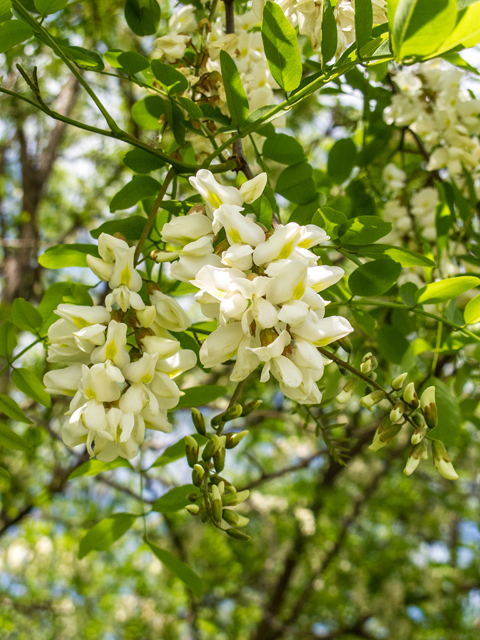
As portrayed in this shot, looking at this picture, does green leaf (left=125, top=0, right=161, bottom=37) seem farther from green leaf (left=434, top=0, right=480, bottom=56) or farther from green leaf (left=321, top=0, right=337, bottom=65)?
green leaf (left=434, top=0, right=480, bottom=56)

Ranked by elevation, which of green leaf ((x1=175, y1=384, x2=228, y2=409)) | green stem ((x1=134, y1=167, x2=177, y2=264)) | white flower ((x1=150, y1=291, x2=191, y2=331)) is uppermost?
green stem ((x1=134, y1=167, x2=177, y2=264))

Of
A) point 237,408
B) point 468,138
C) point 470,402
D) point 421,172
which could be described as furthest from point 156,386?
point 421,172

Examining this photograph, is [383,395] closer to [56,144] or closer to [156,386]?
[156,386]

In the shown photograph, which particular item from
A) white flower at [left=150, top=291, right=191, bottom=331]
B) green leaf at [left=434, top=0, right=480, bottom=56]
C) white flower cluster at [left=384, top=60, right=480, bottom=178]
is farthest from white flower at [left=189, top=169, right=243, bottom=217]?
white flower cluster at [left=384, top=60, right=480, bottom=178]

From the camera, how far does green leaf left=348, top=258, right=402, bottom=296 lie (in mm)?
594

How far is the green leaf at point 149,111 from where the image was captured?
740mm

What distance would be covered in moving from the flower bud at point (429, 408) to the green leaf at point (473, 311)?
16cm

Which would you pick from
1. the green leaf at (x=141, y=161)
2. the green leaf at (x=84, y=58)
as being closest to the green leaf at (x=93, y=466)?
the green leaf at (x=141, y=161)

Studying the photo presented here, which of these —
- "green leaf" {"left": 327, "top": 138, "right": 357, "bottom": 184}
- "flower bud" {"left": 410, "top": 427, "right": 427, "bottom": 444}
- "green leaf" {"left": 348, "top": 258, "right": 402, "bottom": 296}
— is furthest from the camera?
"green leaf" {"left": 327, "top": 138, "right": 357, "bottom": 184}

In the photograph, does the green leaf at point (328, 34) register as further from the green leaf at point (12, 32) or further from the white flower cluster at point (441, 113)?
the white flower cluster at point (441, 113)

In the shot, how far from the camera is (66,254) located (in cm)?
69

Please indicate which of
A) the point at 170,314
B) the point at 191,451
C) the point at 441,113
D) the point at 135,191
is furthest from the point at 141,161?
the point at 441,113

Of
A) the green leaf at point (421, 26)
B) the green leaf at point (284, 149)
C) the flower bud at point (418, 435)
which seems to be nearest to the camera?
the green leaf at point (421, 26)

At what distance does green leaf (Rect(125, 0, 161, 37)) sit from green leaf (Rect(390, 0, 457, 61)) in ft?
1.46
